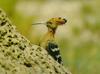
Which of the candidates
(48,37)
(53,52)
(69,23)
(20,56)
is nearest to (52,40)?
(48,37)

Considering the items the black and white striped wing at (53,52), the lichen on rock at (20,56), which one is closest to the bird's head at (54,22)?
the black and white striped wing at (53,52)

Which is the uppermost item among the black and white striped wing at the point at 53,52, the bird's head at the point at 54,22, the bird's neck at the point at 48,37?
the bird's head at the point at 54,22

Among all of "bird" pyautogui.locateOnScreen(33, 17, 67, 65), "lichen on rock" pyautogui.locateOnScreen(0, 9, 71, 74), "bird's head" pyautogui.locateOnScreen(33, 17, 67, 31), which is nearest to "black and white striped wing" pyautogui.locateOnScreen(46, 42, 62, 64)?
"bird" pyautogui.locateOnScreen(33, 17, 67, 65)

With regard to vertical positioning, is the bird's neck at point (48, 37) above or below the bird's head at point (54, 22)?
below

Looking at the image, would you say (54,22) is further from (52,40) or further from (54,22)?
(52,40)

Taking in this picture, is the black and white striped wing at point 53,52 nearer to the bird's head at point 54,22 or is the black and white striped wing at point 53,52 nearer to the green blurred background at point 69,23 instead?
the bird's head at point 54,22

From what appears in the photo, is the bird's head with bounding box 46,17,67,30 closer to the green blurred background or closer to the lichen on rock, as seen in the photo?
the lichen on rock
